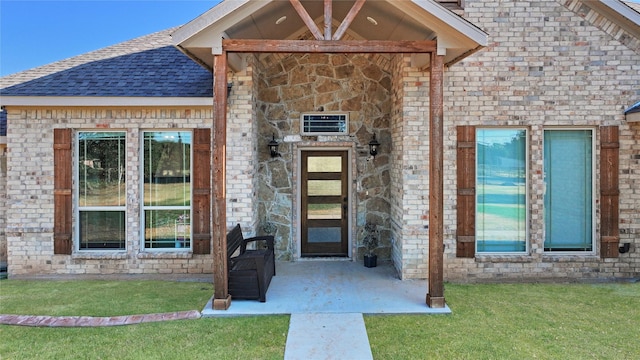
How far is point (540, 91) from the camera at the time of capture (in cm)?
609

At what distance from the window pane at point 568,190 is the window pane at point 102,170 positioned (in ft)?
23.4

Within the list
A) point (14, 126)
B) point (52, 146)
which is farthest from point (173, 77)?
point (14, 126)

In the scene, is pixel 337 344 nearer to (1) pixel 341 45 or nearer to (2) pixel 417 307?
(2) pixel 417 307

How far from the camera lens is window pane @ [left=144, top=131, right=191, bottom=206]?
6.41 m

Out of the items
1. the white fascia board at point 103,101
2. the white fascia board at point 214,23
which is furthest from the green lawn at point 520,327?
the white fascia board at point 103,101

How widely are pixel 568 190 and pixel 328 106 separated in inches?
170

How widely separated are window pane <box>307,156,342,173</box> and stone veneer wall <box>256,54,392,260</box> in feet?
1.06

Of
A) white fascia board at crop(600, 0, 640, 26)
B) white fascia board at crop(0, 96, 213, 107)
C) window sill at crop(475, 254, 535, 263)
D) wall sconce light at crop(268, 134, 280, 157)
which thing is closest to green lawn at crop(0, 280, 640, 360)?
window sill at crop(475, 254, 535, 263)

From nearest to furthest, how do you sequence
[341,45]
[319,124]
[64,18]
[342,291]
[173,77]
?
[341,45]
[342,291]
[173,77]
[319,124]
[64,18]

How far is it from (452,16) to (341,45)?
139cm

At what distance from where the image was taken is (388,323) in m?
4.42

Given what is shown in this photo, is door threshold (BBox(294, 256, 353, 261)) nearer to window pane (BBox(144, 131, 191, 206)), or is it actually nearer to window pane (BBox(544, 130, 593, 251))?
window pane (BBox(144, 131, 191, 206))

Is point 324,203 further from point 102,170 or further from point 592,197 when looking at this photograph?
point 592,197

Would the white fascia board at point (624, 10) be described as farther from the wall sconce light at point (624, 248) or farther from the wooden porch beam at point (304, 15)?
the wooden porch beam at point (304, 15)
